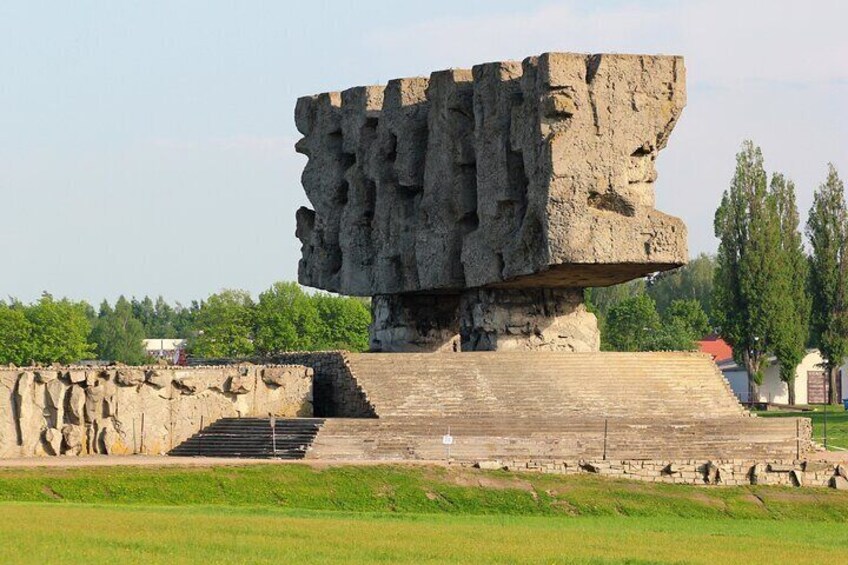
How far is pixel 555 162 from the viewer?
4144 centimetres

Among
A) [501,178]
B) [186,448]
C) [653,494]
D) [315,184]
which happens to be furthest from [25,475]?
[315,184]

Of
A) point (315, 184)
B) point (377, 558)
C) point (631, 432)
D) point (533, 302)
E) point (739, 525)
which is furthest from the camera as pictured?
point (315, 184)

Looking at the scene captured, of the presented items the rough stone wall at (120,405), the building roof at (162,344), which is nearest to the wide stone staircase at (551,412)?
the rough stone wall at (120,405)

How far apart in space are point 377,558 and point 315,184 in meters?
28.3

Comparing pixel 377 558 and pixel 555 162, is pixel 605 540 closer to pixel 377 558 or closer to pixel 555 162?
pixel 377 558

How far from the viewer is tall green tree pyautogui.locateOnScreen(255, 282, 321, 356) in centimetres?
8075

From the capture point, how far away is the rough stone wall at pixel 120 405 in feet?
129

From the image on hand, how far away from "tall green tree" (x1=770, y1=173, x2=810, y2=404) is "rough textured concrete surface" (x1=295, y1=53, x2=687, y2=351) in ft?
63.6

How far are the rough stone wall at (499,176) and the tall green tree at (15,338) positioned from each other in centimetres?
2848

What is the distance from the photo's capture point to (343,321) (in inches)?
3455

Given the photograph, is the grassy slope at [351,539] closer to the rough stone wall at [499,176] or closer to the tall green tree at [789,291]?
the rough stone wall at [499,176]

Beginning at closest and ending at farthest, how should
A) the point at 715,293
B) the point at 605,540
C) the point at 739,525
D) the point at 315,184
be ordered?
the point at 605,540
the point at 739,525
the point at 315,184
the point at 715,293

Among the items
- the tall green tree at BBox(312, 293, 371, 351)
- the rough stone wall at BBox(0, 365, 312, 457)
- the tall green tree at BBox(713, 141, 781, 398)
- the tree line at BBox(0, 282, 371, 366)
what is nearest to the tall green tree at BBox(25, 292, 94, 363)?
the tree line at BBox(0, 282, 371, 366)

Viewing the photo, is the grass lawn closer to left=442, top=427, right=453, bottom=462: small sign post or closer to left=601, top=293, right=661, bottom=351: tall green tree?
left=601, top=293, right=661, bottom=351: tall green tree
